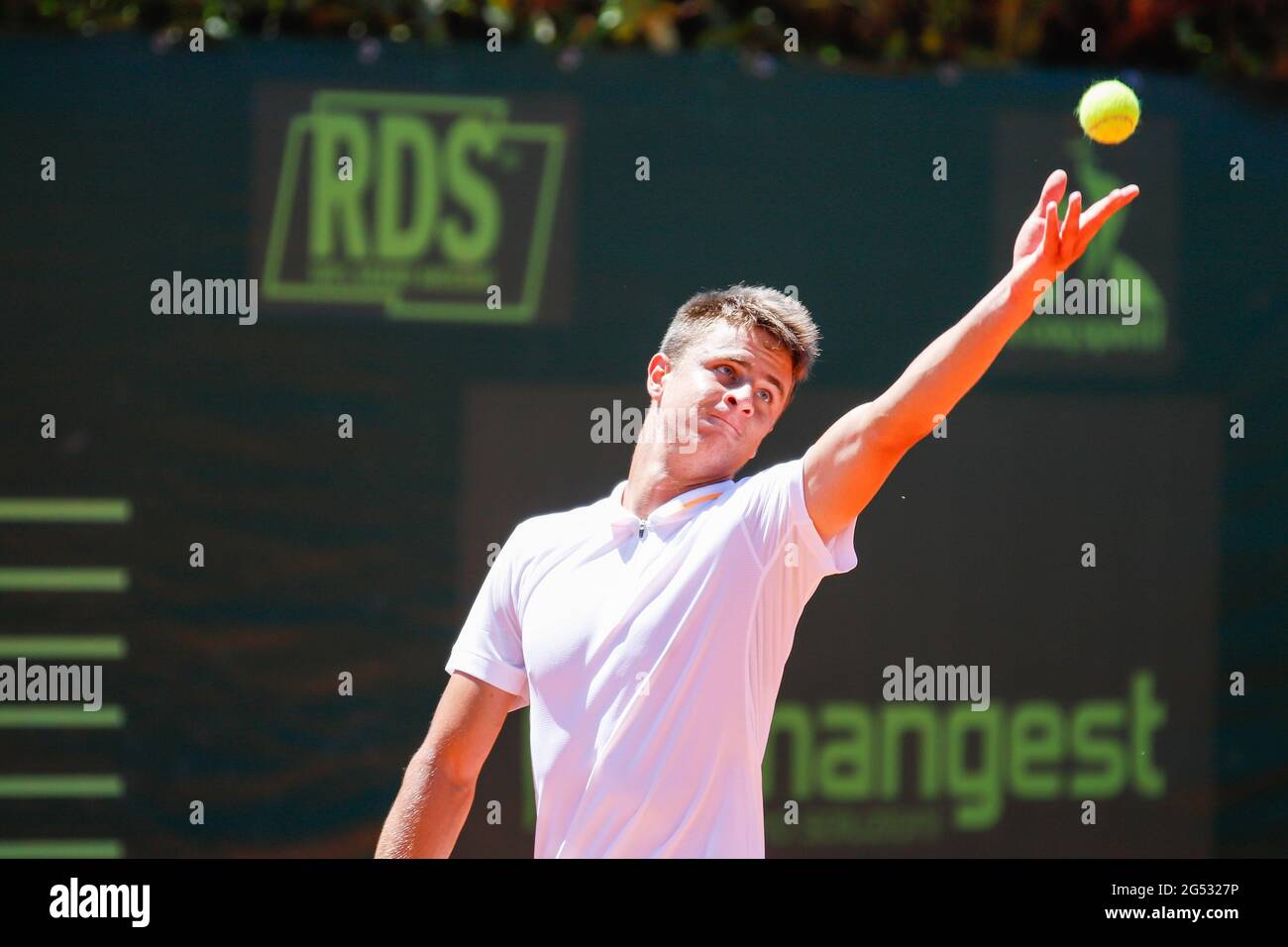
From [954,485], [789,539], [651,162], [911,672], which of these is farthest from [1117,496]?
[789,539]

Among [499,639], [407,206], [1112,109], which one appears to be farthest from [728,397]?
[407,206]

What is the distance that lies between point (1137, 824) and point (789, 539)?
2.46 metres

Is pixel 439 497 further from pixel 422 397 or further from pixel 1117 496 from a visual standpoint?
pixel 1117 496

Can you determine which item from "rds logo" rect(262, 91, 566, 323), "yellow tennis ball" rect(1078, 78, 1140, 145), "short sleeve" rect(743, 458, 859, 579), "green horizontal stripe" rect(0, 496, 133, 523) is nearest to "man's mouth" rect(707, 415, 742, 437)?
"short sleeve" rect(743, 458, 859, 579)

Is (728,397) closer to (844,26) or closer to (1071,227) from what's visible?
(1071,227)

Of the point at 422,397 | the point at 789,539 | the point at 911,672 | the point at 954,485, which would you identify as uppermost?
the point at 422,397

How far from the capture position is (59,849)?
13.2 ft

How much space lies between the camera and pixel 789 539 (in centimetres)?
236

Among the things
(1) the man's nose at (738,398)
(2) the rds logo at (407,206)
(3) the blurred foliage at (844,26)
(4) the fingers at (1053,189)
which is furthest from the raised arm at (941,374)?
(3) the blurred foliage at (844,26)

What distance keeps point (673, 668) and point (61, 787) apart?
8.06ft

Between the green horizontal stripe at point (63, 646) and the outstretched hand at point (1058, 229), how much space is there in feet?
9.43

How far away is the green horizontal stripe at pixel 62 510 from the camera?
161 inches

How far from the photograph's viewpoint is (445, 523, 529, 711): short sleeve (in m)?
2.57
